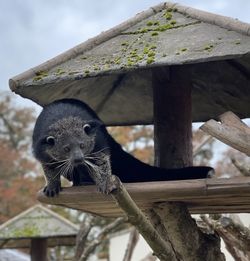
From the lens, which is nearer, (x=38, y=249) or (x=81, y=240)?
(x=81, y=240)

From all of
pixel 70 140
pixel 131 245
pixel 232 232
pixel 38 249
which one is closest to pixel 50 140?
pixel 70 140

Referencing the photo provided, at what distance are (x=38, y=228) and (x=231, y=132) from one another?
431 centimetres

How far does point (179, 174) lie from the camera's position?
10.9 feet

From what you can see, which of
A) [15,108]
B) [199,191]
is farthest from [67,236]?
[15,108]

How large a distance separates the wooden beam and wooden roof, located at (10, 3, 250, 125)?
0.92ft

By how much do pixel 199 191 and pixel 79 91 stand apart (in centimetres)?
132

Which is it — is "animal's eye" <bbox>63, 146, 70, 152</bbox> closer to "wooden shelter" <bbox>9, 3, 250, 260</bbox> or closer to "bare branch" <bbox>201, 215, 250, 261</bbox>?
"wooden shelter" <bbox>9, 3, 250, 260</bbox>

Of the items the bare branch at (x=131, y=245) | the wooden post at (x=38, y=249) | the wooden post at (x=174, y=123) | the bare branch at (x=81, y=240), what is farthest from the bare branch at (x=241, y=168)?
the wooden post at (x=38, y=249)

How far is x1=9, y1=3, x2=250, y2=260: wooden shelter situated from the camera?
3035 millimetres

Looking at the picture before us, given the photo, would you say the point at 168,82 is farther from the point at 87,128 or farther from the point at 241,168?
the point at 241,168

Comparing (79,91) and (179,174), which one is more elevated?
(79,91)

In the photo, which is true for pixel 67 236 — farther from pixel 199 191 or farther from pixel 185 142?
pixel 199 191

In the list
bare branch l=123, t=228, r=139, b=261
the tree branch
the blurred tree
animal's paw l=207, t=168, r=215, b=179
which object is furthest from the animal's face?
the blurred tree

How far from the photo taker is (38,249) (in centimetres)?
684
